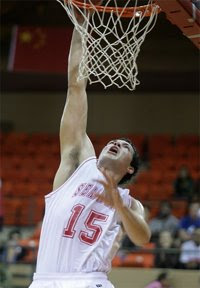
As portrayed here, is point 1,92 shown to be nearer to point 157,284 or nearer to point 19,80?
point 19,80

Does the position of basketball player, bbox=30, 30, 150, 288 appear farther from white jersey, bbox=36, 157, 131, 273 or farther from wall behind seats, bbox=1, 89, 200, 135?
wall behind seats, bbox=1, 89, 200, 135

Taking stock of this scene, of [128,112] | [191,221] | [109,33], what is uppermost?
[109,33]

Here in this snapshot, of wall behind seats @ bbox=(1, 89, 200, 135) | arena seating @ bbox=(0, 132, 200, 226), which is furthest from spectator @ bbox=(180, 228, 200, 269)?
wall behind seats @ bbox=(1, 89, 200, 135)

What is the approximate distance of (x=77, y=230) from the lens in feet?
11.2

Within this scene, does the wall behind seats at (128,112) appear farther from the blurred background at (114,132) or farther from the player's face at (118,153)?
the player's face at (118,153)

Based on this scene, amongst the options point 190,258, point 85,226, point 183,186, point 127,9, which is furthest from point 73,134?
Result: point 183,186

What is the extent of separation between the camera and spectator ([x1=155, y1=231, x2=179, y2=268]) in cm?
871

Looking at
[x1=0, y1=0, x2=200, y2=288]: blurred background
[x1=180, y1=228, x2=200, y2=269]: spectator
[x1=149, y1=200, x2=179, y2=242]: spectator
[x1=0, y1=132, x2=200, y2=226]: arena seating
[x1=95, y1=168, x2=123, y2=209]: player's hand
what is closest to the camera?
[x1=95, y1=168, x2=123, y2=209]: player's hand

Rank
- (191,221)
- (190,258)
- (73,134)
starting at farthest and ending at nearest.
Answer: (191,221) < (190,258) < (73,134)

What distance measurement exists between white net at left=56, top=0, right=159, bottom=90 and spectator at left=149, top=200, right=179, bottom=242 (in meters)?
5.36

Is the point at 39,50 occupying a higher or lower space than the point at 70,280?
higher

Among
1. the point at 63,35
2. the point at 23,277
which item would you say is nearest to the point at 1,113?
the point at 63,35

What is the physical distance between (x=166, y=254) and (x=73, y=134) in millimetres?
5286

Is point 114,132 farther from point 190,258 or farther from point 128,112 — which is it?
point 190,258
